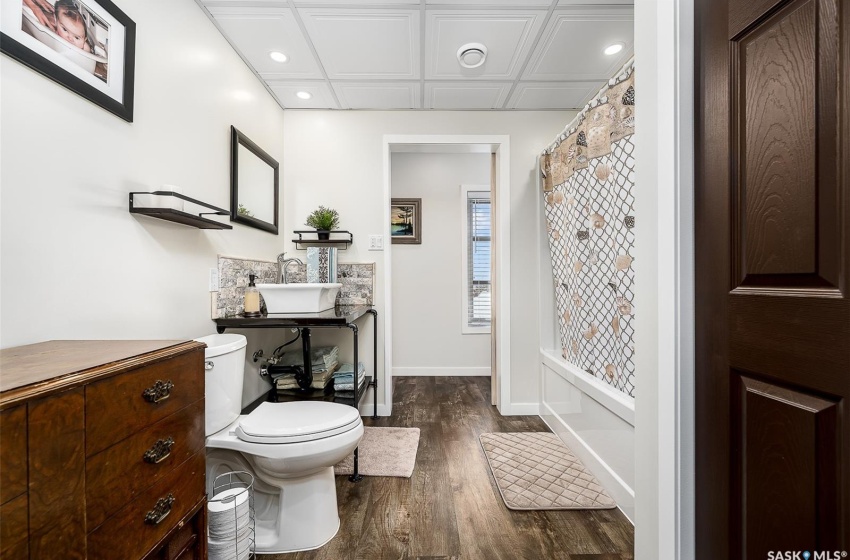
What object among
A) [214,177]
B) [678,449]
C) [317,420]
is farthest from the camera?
[214,177]

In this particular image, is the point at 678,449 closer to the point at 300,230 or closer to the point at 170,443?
the point at 170,443

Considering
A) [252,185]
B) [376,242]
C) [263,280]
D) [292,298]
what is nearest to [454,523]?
[292,298]

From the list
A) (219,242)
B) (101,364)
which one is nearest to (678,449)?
(101,364)

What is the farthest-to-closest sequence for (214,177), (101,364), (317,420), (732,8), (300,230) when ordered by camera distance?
(300,230) → (214,177) → (317,420) → (732,8) → (101,364)

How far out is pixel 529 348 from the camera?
271 centimetres

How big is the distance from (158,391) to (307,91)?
2222 mm

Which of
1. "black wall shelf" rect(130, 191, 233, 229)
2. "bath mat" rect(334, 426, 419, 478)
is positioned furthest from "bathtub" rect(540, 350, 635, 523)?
"black wall shelf" rect(130, 191, 233, 229)

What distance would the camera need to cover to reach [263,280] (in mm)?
2268

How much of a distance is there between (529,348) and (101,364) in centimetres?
251

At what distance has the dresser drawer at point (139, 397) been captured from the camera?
0.66 metres

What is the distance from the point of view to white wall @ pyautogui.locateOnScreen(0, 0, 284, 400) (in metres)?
0.90

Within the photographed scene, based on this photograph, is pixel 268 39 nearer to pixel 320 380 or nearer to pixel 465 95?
pixel 465 95

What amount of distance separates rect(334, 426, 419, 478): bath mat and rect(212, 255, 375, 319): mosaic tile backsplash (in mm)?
948

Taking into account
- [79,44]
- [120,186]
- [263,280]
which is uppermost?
[79,44]
